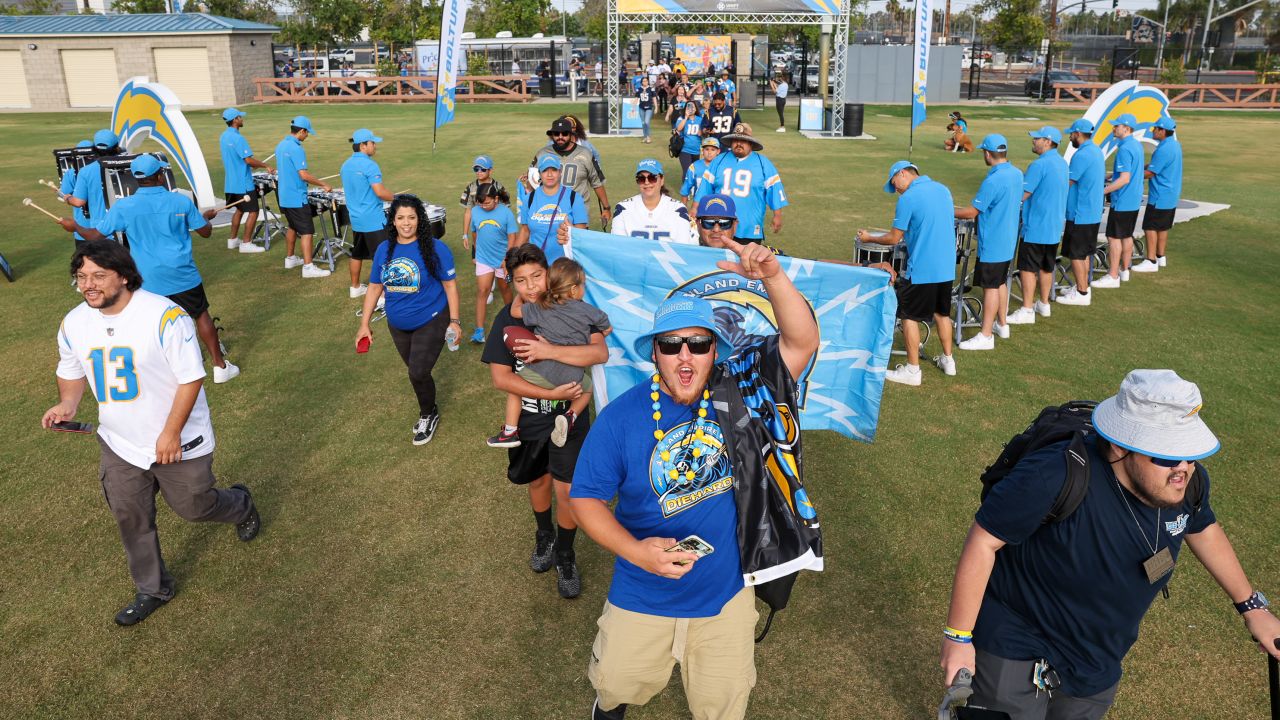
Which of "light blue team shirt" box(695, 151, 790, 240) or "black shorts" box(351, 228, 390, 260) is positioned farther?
"black shorts" box(351, 228, 390, 260)

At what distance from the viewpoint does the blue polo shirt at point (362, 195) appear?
1012cm

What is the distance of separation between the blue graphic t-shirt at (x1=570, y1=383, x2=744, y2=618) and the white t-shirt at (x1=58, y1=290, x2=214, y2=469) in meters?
2.64

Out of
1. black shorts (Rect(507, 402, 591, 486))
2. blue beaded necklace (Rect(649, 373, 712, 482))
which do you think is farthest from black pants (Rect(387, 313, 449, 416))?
blue beaded necklace (Rect(649, 373, 712, 482))

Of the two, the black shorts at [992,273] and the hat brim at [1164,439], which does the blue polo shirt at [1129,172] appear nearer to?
the black shorts at [992,273]

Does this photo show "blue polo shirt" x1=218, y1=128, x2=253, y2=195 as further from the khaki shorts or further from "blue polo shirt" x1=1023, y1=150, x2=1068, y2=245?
the khaki shorts

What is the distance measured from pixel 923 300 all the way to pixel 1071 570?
17.6 ft

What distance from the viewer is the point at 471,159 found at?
22.4 metres

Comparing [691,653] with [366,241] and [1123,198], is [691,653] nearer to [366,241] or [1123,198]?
[366,241]

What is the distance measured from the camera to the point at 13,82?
129ft

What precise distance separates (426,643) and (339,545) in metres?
1.31

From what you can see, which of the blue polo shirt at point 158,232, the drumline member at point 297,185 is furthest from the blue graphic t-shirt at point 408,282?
the drumline member at point 297,185

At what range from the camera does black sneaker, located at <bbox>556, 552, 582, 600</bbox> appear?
17.1ft

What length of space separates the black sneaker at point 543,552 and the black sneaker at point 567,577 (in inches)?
8.3

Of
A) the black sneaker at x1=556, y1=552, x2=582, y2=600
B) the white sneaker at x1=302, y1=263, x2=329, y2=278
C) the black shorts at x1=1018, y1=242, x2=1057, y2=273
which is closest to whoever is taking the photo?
the black sneaker at x1=556, y1=552, x2=582, y2=600
